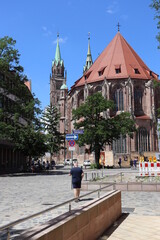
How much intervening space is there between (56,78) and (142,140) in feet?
197

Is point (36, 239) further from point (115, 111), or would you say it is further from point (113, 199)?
point (115, 111)

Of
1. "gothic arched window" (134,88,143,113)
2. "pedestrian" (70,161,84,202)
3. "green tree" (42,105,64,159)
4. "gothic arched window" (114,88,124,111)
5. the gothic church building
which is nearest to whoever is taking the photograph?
"pedestrian" (70,161,84,202)

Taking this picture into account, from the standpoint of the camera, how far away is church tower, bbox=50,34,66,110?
10644cm

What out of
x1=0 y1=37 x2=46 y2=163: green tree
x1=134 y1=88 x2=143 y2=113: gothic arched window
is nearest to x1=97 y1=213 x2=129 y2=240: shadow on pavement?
x1=0 y1=37 x2=46 y2=163: green tree

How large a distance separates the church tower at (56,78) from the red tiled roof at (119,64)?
43.3 m

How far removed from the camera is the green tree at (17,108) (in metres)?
27.4

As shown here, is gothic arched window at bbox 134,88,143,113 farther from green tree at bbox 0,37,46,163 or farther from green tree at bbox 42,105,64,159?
green tree at bbox 0,37,46,163

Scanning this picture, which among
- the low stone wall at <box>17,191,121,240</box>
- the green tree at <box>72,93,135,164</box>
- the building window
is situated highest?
the green tree at <box>72,93,135,164</box>

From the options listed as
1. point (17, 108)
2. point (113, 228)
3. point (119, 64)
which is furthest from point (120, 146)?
point (113, 228)

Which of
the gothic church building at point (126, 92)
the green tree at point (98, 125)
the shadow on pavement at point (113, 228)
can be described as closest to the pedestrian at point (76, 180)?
the shadow on pavement at point (113, 228)

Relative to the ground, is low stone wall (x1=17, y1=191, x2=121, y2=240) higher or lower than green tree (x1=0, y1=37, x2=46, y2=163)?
lower

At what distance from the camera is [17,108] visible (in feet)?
93.4

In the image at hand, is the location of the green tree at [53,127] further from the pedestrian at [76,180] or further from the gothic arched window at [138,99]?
the pedestrian at [76,180]

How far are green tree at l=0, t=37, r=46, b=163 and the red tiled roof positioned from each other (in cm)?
2983
